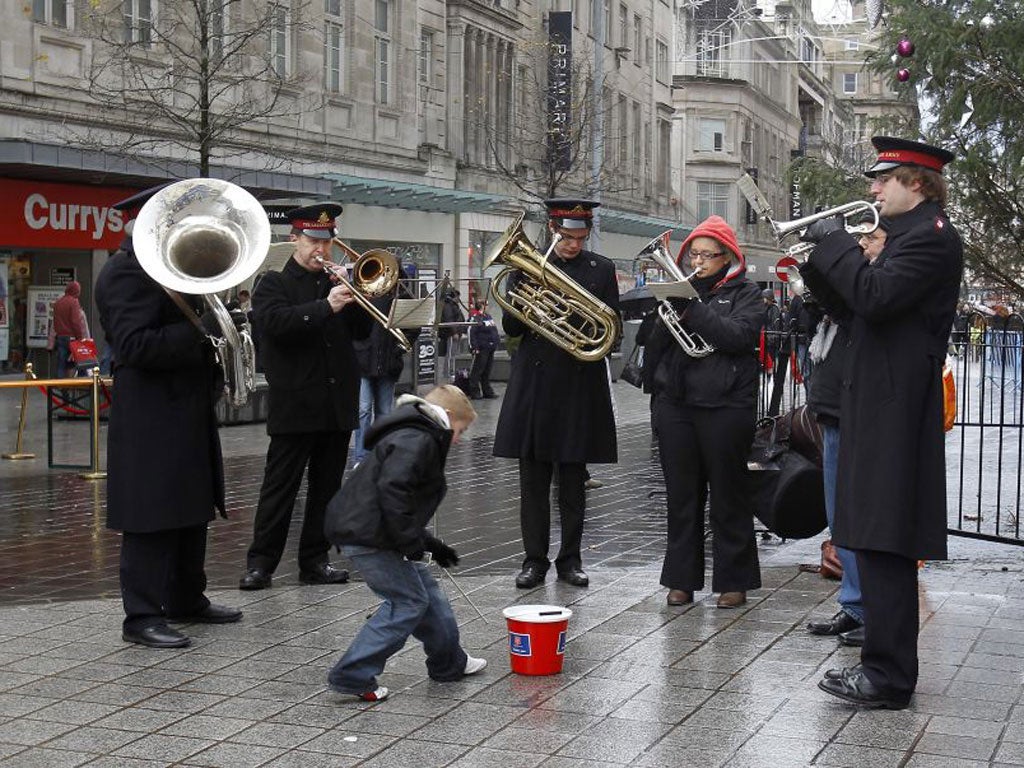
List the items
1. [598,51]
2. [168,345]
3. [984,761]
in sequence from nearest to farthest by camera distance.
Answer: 1. [984,761]
2. [168,345]
3. [598,51]

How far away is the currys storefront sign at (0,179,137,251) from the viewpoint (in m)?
23.4

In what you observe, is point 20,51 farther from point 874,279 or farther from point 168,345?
point 874,279

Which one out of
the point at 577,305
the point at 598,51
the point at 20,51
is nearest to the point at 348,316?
the point at 577,305

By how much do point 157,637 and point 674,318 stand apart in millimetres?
2800

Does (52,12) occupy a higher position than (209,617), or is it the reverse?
(52,12)

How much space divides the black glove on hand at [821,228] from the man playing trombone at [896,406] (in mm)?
15

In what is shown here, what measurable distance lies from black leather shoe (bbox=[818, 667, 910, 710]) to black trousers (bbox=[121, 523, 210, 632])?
286 cm

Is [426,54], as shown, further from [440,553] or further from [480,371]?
[440,553]

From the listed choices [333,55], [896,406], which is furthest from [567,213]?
[333,55]

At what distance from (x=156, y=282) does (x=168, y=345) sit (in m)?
0.28

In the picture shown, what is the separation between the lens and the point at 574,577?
8.28 m

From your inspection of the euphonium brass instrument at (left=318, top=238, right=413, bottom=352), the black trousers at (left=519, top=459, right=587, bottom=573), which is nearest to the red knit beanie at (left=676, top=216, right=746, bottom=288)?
the black trousers at (left=519, top=459, right=587, bottom=573)

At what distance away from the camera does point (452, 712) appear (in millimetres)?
5844

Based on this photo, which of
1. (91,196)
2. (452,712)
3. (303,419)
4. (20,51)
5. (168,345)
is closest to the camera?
(452,712)
